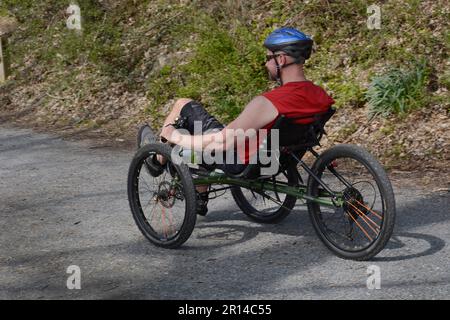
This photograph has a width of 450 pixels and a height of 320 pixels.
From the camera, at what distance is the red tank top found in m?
4.74

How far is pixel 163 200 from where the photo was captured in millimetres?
5457

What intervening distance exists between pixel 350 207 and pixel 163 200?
1.42 meters

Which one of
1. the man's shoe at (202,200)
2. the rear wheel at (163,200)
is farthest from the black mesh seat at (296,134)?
the man's shoe at (202,200)

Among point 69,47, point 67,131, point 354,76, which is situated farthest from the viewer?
point 69,47

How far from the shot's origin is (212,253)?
16.9 ft

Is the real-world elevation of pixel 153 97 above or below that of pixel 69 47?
below

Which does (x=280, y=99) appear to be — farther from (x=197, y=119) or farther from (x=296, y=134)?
(x=197, y=119)

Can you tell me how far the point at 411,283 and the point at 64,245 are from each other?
2527mm

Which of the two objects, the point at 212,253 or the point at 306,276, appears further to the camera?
the point at 212,253

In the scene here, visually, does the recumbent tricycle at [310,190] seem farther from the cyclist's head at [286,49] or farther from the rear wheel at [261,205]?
the cyclist's head at [286,49]

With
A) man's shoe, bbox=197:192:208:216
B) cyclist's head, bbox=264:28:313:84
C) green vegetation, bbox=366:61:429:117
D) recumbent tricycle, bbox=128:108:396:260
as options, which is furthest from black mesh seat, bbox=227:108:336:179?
green vegetation, bbox=366:61:429:117

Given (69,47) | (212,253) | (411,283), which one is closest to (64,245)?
(212,253)

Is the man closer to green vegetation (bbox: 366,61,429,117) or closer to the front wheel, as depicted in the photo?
the front wheel
